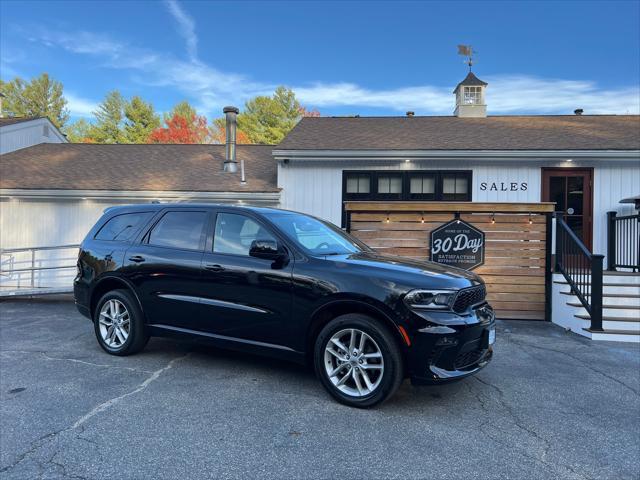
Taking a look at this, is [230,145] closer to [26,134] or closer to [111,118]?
[26,134]

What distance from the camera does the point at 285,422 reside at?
131 inches

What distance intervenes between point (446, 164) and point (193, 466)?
890 cm

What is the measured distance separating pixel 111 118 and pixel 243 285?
144 feet

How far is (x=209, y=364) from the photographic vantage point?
470cm

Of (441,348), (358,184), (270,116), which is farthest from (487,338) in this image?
(270,116)

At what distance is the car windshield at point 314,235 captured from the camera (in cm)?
420

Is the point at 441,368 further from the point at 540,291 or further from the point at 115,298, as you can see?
the point at 540,291

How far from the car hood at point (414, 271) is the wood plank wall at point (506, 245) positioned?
11.6 feet

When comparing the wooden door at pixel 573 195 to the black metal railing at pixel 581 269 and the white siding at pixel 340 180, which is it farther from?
the black metal railing at pixel 581 269

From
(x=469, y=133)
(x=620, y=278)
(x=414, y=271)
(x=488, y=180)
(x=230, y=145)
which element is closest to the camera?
(x=414, y=271)

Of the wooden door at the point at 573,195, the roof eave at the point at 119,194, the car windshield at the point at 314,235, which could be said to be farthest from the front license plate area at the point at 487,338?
the roof eave at the point at 119,194

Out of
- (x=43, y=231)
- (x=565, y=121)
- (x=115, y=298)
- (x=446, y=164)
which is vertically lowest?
(x=115, y=298)

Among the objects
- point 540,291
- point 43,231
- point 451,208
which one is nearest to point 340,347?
point 451,208

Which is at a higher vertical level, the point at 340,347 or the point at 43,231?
the point at 43,231
